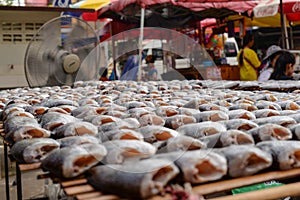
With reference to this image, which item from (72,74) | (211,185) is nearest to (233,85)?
(72,74)

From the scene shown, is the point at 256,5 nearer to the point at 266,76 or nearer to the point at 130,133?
the point at 266,76

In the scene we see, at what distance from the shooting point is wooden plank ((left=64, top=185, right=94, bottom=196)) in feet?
4.71

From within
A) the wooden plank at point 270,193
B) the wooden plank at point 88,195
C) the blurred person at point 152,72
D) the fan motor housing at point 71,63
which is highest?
the fan motor housing at point 71,63

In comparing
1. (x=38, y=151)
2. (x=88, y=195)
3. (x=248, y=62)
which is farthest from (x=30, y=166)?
(x=248, y=62)

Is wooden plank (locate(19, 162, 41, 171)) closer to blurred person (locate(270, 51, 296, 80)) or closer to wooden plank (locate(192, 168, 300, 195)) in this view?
wooden plank (locate(192, 168, 300, 195))

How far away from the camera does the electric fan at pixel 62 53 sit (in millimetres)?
5230

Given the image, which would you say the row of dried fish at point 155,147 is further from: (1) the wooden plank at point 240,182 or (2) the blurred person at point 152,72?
(2) the blurred person at point 152,72

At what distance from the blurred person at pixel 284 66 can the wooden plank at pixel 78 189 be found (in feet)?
17.1

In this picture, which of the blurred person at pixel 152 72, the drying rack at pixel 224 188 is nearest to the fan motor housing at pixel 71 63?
the blurred person at pixel 152 72

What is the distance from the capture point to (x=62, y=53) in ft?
17.8

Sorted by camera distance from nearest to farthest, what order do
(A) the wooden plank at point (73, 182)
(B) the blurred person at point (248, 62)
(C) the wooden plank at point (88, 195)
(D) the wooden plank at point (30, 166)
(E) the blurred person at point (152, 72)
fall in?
(C) the wooden plank at point (88, 195) < (A) the wooden plank at point (73, 182) < (D) the wooden plank at point (30, 166) < (E) the blurred person at point (152, 72) < (B) the blurred person at point (248, 62)

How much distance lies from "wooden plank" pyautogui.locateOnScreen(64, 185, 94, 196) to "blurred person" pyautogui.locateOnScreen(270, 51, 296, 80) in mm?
5209

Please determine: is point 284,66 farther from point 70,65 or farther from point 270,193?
point 270,193

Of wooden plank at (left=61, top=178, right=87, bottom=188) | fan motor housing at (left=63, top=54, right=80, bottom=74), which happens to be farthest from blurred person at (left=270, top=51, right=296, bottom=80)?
wooden plank at (left=61, top=178, right=87, bottom=188)
